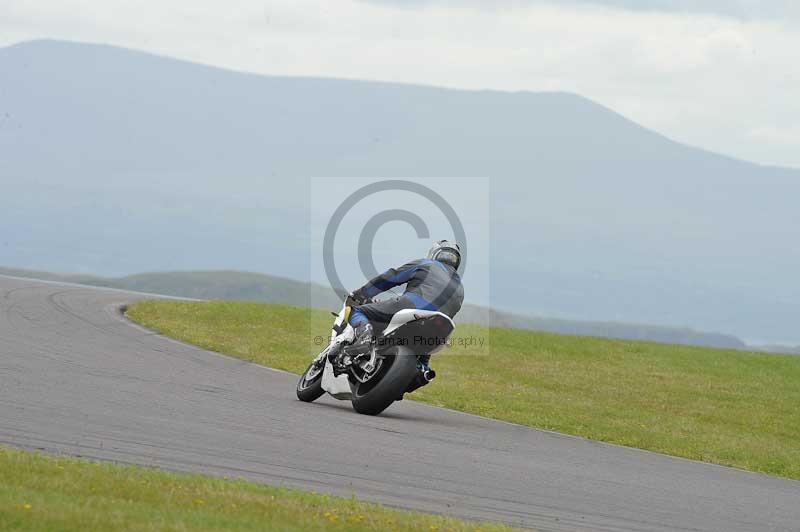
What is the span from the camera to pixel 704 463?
570 inches

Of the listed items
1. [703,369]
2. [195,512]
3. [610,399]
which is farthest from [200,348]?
[195,512]

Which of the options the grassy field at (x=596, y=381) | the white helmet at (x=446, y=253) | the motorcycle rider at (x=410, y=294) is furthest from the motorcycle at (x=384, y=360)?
the grassy field at (x=596, y=381)

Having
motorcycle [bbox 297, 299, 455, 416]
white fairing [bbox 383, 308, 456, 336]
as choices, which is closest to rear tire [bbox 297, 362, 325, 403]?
motorcycle [bbox 297, 299, 455, 416]

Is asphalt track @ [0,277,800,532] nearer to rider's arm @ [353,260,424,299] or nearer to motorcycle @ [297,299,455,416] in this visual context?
motorcycle @ [297,299,455,416]

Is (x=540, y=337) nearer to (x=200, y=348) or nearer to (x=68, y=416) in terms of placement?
(x=200, y=348)

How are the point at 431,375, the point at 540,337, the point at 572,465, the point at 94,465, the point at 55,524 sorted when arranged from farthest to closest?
the point at 540,337 < the point at 431,375 < the point at 572,465 < the point at 94,465 < the point at 55,524

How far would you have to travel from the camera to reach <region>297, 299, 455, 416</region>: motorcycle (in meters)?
13.1

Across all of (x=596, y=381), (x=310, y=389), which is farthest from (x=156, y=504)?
(x=596, y=381)

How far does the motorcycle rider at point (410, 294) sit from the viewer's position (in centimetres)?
1358

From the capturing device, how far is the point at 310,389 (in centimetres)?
1473

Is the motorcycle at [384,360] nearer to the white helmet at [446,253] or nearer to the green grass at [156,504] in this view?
the white helmet at [446,253]

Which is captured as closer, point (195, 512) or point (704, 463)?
point (195, 512)

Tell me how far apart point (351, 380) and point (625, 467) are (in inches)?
121

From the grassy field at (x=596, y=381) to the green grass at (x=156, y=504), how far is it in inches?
310
